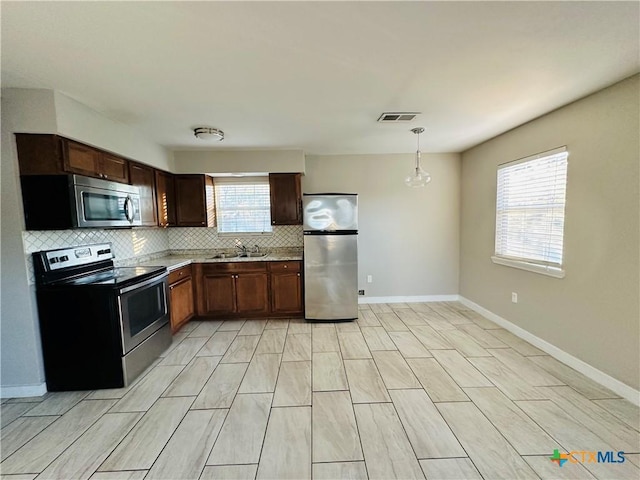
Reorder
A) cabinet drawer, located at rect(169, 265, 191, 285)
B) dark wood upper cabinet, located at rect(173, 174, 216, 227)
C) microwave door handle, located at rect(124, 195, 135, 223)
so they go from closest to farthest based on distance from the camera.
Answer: microwave door handle, located at rect(124, 195, 135, 223) < cabinet drawer, located at rect(169, 265, 191, 285) < dark wood upper cabinet, located at rect(173, 174, 216, 227)

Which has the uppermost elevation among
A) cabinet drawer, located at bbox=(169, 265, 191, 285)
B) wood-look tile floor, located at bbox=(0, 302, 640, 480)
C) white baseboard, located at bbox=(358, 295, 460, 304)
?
cabinet drawer, located at bbox=(169, 265, 191, 285)

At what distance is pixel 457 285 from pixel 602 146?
2.80 meters

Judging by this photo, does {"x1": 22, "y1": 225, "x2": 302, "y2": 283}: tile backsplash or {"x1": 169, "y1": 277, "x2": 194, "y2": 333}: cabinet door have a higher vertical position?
{"x1": 22, "y1": 225, "x2": 302, "y2": 283}: tile backsplash

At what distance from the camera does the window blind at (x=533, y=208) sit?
2.64 metres

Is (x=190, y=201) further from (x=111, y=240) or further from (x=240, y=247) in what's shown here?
(x=111, y=240)

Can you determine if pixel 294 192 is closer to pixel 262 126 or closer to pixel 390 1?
pixel 262 126

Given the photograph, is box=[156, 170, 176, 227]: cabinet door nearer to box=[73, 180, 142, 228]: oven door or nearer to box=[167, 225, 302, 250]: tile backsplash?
box=[167, 225, 302, 250]: tile backsplash

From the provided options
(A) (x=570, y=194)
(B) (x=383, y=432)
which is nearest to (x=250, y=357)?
(B) (x=383, y=432)

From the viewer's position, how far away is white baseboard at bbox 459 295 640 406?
204 cm

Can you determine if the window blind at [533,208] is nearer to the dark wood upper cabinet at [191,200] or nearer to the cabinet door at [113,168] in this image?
the dark wood upper cabinet at [191,200]

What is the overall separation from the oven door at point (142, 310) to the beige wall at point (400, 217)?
2608 mm

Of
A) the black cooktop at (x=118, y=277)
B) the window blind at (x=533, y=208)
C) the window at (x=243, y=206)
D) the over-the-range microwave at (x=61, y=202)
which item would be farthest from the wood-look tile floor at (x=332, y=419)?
the window at (x=243, y=206)

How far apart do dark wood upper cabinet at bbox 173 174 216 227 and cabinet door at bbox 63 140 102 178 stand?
1.37 meters

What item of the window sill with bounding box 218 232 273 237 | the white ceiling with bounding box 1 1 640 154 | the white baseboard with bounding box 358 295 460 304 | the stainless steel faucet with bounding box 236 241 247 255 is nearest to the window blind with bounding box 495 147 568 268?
the white ceiling with bounding box 1 1 640 154
